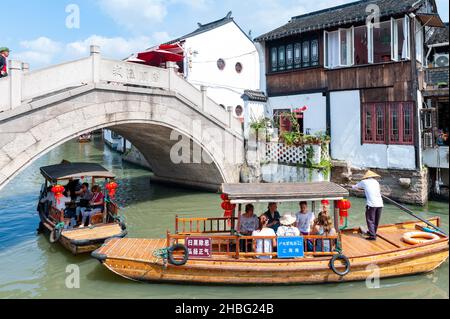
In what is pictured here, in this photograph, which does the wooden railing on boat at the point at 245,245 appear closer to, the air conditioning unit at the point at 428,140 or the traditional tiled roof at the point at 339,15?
the air conditioning unit at the point at 428,140

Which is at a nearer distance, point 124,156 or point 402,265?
point 402,265

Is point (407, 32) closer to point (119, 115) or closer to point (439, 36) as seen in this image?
point (439, 36)

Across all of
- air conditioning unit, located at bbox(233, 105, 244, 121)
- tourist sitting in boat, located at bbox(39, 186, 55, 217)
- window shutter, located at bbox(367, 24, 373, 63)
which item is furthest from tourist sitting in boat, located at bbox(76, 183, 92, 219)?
air conditioning unit, located at bbox(233, 105, 244, 121)

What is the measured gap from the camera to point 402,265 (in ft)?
24.1

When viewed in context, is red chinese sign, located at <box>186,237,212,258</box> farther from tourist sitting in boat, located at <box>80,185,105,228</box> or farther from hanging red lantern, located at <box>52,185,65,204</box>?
hanging red lantern, located at <box>52,185,65,204</box>

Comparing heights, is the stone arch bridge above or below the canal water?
above

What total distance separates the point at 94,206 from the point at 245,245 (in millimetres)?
5018

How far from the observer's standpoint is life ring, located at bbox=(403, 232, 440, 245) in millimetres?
7727

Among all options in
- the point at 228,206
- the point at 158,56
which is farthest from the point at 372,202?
the point at 158,56

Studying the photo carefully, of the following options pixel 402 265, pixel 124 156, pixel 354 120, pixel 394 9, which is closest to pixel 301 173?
pixel 354 120

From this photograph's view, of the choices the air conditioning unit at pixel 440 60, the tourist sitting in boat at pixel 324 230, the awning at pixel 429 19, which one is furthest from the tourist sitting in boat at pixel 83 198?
the air conditioning unit at pixel 440 60

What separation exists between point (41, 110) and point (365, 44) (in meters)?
13.4
